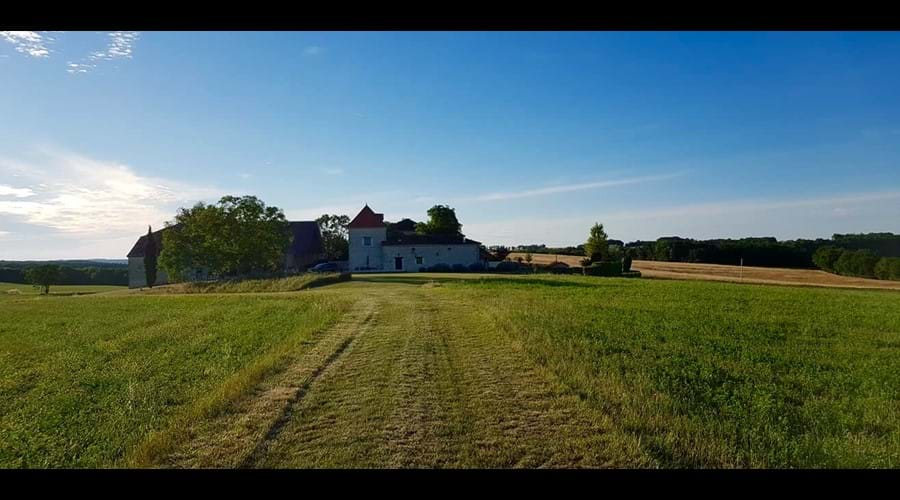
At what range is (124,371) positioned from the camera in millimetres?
7383

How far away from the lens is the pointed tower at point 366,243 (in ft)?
145

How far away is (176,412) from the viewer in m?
5.03

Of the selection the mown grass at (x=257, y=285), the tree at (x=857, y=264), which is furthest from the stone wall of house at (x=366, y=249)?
the tree at (x=857, y=264)

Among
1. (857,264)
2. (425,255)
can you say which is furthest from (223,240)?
(857,264)

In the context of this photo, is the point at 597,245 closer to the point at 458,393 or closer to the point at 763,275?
the point at 763,275

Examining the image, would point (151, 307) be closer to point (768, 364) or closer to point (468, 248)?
point (768, 364)

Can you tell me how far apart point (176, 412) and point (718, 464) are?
202 inches

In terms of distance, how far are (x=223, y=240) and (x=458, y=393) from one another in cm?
2892

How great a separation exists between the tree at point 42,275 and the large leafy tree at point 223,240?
25.4 ft

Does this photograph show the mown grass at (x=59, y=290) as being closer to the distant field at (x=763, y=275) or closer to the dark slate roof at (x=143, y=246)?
the dark slate roof at (x=143, y=246)

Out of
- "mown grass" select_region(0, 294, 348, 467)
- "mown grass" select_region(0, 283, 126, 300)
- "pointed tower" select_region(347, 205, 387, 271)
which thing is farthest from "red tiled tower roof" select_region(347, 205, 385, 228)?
"mown grass" select_region(0, 294, 348, 467)
